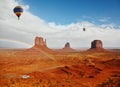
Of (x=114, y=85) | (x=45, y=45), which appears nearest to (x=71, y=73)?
(x=114, y=85)

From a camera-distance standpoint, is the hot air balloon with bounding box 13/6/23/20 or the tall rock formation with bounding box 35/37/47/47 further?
the tall rock formation with bounding box 35/37/47/47

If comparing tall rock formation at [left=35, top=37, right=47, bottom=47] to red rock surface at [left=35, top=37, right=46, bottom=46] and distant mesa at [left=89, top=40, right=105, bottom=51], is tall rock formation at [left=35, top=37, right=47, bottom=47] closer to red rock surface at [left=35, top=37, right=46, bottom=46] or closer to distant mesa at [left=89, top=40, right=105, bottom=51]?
red rock surface at [left=35, top=37, right=46, bottom=46]

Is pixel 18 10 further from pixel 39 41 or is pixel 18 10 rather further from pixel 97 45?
pixel 97 45

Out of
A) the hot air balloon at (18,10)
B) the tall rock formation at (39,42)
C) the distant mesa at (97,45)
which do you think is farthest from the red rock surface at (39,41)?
the hot air balloon at (18,10)

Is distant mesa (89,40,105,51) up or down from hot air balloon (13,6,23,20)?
down

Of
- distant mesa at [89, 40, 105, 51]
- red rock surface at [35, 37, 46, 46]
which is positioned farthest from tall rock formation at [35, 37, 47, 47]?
distant mesa at [89, 40, 105, 51]

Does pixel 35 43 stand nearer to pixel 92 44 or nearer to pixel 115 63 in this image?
pixel 92 44

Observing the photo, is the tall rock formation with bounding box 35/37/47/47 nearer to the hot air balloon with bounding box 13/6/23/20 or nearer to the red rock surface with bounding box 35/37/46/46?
the red rock surface with bounding box 35/37/46/46

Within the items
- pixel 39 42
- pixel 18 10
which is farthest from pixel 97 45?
pixel 18 10

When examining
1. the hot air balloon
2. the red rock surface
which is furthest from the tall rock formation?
the hot air balloon

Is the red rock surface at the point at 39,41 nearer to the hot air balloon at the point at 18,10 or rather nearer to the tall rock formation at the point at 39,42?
the tall rock formation at the point at 39,42

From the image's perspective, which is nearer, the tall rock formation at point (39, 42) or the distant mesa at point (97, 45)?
the tall rock formation at point (39, 42)
